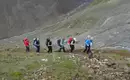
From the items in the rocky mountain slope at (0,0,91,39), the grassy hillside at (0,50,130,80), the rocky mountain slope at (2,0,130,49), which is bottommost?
the grassy hillside at (0,50,130,80)

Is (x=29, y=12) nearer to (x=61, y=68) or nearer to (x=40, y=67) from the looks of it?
(x=40, y=67)

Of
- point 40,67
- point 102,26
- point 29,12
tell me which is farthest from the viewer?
point 29,12

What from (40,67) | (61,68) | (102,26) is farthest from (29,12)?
(61,68)

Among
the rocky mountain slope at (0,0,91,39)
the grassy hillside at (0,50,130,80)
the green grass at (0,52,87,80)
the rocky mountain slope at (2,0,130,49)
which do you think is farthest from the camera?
the rocky mountain slope at (0,0,91,39)

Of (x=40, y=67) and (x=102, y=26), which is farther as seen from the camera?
(x=102, y=26)

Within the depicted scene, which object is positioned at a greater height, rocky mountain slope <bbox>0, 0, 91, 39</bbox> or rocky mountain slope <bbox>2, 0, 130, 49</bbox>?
rocky mountain slope <bbox>0, 0, 91, 39</bbox>

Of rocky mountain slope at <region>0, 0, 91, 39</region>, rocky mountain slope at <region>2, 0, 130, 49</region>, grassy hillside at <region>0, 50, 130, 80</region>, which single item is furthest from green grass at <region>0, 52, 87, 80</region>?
rocky mountain slope at <region>0, 0, 91, 39</region>

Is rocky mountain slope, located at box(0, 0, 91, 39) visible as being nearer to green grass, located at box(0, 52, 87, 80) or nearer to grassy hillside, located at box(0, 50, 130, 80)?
green grass, located at box(0, 52, 87, 80)

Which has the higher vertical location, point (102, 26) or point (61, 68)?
point (102, 26)

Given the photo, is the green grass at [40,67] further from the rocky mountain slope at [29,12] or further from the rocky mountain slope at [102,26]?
the rocky mountain slope at [29,12]

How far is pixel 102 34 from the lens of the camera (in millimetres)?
43562

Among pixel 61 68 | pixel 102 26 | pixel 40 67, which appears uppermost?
pixel 102 26

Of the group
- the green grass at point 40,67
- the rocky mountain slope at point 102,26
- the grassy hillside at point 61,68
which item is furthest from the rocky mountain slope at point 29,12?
the grassy hillside at point 61,68

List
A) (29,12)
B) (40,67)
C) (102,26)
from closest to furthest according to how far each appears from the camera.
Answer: (40,67)
(102,26)
(29,12)
